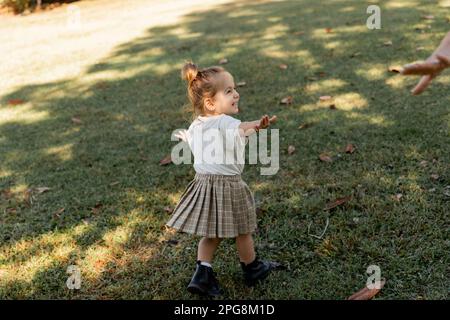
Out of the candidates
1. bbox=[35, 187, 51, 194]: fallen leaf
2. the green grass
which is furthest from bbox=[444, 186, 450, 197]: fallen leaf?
bbox=[35, 187, 51, 194]: fallen leaf

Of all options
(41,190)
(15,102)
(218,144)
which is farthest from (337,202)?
(15,102)

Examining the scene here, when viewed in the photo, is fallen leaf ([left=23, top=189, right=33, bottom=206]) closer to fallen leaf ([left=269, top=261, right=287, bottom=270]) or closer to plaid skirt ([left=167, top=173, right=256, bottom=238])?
plaid skirt ([left=167, top=173, right=256, bottom=238])

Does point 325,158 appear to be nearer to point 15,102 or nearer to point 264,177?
point 264,177

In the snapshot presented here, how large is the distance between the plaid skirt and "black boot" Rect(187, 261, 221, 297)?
0.25m

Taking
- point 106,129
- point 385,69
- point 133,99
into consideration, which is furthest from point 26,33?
point 385,69

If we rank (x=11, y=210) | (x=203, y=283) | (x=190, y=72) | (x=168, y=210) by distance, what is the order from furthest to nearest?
(x=11, y=210) → (x=168, y=210) → (x=203, y=283) → (x=190, y=72)

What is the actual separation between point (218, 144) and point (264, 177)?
157 cm

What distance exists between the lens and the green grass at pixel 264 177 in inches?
123

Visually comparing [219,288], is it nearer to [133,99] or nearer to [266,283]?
[266,283]

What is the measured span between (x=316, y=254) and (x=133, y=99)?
416 cm

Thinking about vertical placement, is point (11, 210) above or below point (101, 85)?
below

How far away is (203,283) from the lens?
9.51ft

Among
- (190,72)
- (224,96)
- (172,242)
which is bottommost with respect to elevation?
(172,242)
